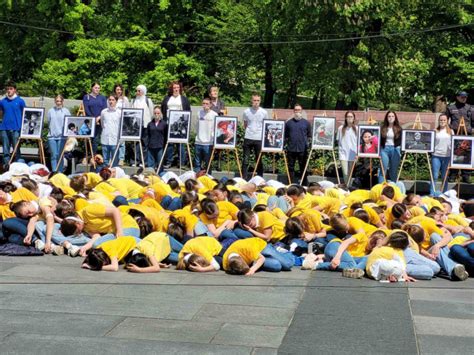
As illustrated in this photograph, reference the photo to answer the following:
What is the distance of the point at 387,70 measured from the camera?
30.0m

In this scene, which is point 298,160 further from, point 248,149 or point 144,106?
point 144,106

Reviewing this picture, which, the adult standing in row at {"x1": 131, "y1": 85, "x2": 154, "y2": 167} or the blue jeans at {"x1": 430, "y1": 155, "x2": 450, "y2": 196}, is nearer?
the blue jeans at {"x1": 430, "y1": 155, "x2": 450, "y2": 196}

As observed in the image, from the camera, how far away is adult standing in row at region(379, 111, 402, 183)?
18.6 m

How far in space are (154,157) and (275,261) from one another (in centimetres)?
868

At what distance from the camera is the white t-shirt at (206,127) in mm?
19484

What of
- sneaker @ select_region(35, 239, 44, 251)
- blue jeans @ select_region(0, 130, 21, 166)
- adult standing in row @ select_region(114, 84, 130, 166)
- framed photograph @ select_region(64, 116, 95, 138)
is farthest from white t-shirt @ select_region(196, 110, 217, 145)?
sneaker @ select_region(35, 239, 44, 251)

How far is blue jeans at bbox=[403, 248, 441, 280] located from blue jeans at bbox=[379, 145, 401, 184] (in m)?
6.75

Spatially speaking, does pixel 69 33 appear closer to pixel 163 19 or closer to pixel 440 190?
pixel 163 19

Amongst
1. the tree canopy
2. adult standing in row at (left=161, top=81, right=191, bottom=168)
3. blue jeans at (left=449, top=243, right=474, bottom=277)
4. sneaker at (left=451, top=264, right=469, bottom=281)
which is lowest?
sneaker at (left=451, top=264, right=469, bottom=281)

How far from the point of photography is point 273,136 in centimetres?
1916

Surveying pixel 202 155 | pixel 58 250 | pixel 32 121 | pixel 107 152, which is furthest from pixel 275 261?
pixel 32 121

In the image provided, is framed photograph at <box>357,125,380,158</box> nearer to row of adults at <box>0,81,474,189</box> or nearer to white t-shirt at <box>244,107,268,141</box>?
row of adults at <box>0,81,474,189</box>

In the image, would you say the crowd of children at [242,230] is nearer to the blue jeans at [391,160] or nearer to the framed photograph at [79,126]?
the blue jeans at [391,160]

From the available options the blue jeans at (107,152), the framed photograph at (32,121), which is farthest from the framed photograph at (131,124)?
the framed photograph at (32,121)
